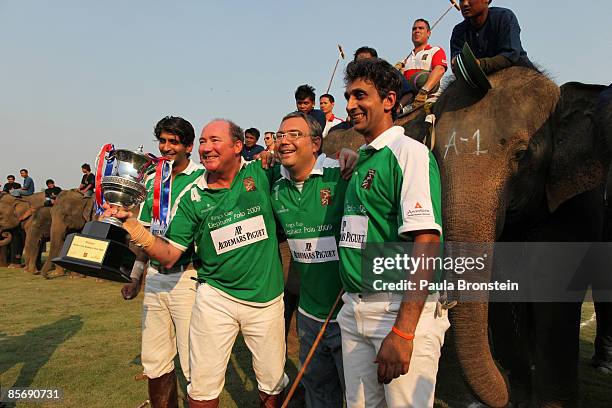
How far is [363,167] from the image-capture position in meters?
2.73

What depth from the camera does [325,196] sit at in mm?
3295

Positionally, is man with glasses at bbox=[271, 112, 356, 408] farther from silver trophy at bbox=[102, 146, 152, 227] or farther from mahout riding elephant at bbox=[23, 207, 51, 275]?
mahout riding elephant at bbox=[23, 207, 51, 275]

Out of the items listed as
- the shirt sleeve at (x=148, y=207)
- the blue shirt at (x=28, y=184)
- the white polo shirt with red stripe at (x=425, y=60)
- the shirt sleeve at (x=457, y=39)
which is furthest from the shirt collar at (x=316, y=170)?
the blue shirt at (x=28, y=184)

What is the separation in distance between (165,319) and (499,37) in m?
4.19

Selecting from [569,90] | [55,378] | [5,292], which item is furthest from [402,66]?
[5,292]

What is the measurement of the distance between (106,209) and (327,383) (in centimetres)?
188

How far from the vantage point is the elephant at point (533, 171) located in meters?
3.71

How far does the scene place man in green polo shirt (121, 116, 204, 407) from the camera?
4320 mm

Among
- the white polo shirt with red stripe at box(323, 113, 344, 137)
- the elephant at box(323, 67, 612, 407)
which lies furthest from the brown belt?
the white polo shirt with red stripe at box(323, 113, 344, 137)

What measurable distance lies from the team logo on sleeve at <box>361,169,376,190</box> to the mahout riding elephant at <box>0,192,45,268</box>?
20206 mm

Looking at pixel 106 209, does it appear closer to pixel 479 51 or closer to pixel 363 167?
pixel 363 167

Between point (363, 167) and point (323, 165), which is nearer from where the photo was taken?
point (363, 167)

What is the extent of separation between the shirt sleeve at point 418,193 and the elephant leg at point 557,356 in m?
2.78

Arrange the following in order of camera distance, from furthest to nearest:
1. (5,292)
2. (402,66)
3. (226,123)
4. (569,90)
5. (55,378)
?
(5,292)
(402,66)
(55,378)
(569,90)
(226,123)
